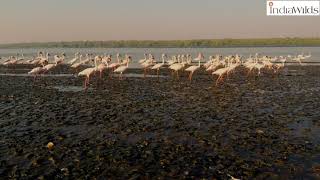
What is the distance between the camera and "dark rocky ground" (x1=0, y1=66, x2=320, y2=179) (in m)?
11.3

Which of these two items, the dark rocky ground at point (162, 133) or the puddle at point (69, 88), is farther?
the puddle at point (69, 88)

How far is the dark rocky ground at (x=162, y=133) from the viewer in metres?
11.3

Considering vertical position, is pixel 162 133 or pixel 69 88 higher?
pixel 69 88

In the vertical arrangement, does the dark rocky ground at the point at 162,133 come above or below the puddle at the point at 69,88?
below

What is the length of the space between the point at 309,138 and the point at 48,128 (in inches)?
401

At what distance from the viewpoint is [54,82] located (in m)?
34.7

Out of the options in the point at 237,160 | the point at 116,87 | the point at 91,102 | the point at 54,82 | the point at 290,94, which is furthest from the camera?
the point at 54,82

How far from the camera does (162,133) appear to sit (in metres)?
15.5

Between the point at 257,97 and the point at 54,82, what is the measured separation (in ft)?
60.4

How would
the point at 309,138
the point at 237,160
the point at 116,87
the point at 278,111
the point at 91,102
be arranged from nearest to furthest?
the point at 237,160 → the point at 309,138 → the point at 278,111 → the point at 91,102 → the point at 116,87

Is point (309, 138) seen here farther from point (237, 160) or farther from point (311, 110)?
point (311, 110)

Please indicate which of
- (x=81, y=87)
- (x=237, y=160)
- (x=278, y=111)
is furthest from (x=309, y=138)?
(x=81, y=87)

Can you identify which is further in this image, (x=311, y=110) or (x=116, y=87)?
Answer: (x=116, y=87)

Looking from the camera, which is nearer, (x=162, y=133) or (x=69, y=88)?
(x=162, y=133)
